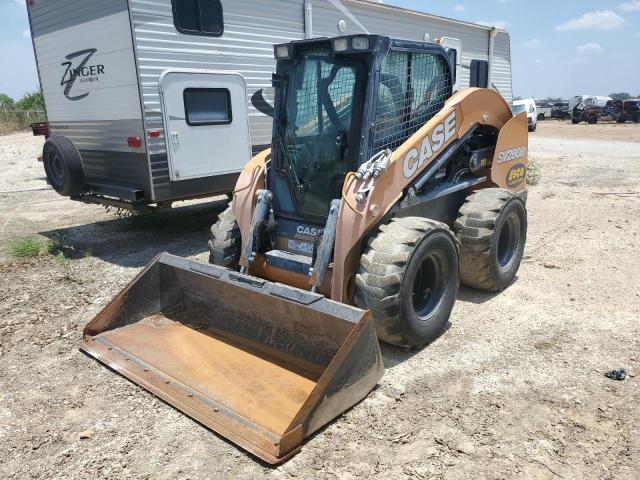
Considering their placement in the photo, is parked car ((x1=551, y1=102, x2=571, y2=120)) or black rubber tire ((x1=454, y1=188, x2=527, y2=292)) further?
parked car ((x1=551, y1=102, x2=571, y2=120))

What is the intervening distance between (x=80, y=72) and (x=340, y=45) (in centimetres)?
463

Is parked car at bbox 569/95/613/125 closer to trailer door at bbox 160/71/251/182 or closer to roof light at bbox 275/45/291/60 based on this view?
trailer door at bbox 160/71/251/182

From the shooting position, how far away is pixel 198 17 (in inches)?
264

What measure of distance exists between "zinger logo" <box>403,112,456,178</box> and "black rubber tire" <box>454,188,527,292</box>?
77cm

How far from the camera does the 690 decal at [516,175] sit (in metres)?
5.91

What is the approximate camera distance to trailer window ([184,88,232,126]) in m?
6.73

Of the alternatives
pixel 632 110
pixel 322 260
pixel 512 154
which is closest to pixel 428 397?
pixel 322 260

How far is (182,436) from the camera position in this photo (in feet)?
10.3

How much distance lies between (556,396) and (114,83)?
19.4ft

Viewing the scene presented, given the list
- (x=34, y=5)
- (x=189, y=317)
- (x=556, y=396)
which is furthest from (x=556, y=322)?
(x=34, y=5)

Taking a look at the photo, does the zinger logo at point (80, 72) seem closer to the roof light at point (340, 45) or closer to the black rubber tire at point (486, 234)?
the roof light at point (340, 45)

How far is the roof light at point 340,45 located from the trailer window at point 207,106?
3.17 meters

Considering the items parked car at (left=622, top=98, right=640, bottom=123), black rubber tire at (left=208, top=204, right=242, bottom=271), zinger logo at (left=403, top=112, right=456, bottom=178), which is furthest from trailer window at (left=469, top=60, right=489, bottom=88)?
parked car at (left=622, top=98, right=640, bottom=123)

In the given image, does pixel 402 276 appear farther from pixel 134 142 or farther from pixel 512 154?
pixel 134 142
